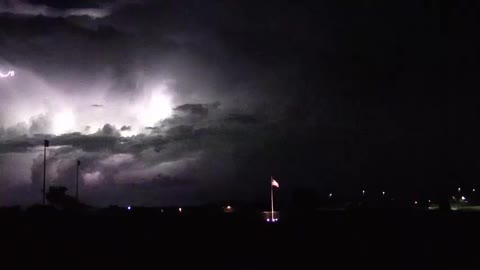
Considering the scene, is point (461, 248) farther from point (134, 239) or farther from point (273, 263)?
point (134, 239)

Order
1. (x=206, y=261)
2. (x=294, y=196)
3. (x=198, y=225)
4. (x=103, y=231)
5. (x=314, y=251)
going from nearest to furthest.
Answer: (x=206, y=261), (x=314, y=251), (x=103, y=231), (x=198, y=225), (x=294, y=196)

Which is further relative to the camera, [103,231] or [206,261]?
[103,231]

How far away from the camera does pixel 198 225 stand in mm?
42312

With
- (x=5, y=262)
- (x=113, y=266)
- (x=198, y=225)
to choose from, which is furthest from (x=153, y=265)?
(x=198, y=225)

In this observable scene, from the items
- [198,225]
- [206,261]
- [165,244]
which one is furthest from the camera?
[198,225]

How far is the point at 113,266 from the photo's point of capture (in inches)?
872

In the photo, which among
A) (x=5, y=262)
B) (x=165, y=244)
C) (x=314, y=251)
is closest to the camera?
(x=5, y=262)

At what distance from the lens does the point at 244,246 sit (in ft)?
96.8

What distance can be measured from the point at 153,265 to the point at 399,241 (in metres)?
15.3

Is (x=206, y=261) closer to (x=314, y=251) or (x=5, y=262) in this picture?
(x=314, y=251)

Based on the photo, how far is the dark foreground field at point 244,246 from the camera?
23.2 m

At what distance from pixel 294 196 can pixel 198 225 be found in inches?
3908

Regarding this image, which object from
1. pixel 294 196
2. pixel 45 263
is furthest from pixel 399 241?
pixel 294 196

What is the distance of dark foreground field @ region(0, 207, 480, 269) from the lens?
23.2m
